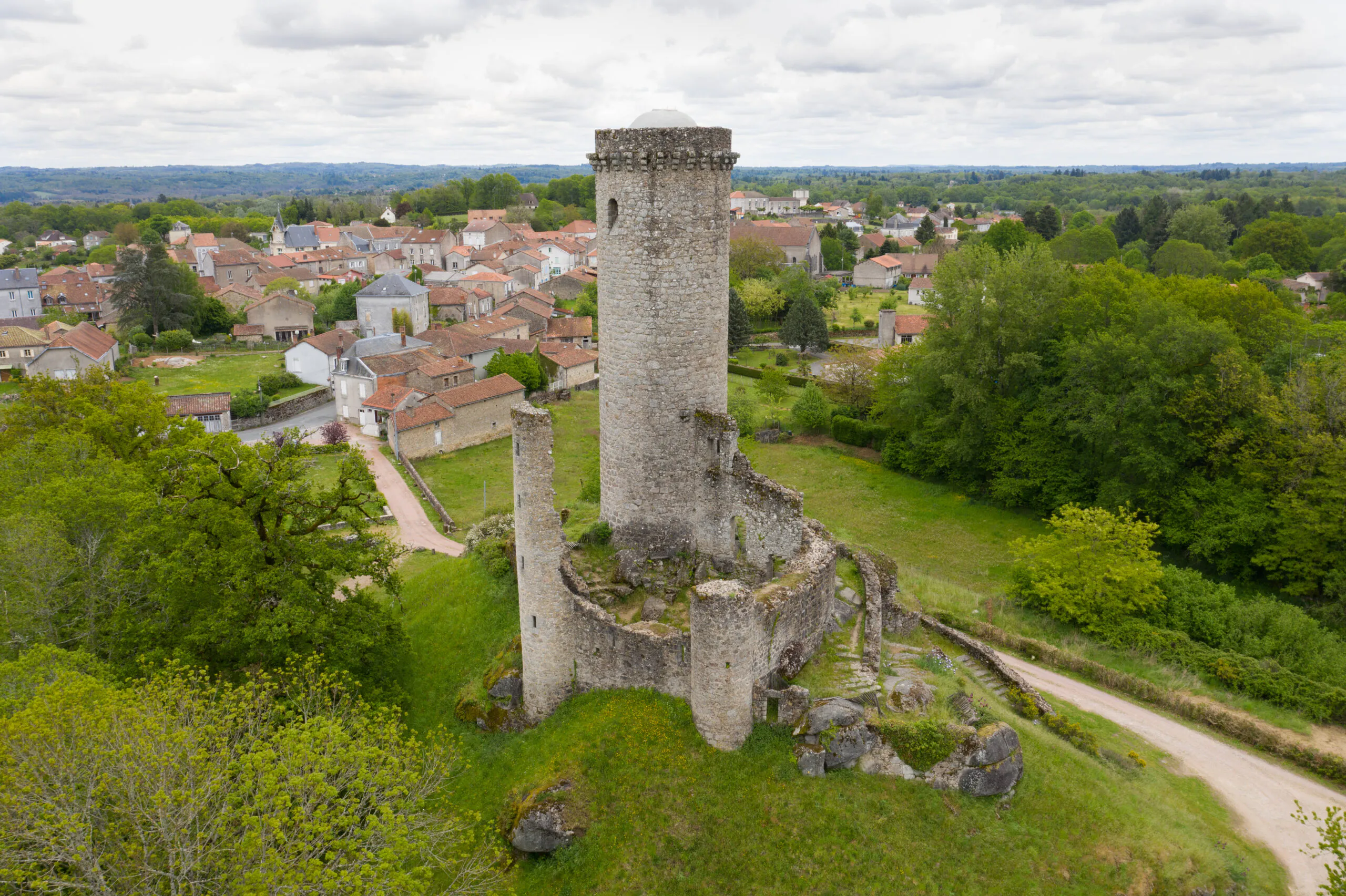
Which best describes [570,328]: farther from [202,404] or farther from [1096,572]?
[1096,572]

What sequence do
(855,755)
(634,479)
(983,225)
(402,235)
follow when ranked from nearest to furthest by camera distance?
(855,755) < (634,479) < (402,235) < (983,225)

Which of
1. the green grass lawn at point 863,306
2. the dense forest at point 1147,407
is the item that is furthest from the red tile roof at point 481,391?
the green grass lawn at point 863,306

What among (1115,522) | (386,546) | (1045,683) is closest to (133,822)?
(386,546)

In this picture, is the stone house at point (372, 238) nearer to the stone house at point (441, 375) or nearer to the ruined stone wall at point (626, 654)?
the stone house at point (441, 375)

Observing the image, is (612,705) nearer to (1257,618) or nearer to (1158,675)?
(1158,675)

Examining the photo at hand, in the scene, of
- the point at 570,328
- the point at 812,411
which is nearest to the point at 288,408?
the point at 570,328
